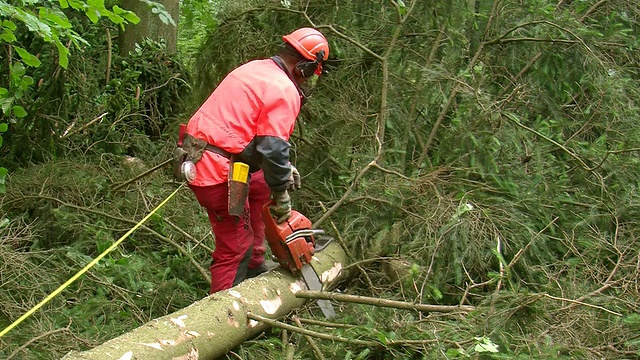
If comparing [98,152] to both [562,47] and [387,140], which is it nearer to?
[387,140]

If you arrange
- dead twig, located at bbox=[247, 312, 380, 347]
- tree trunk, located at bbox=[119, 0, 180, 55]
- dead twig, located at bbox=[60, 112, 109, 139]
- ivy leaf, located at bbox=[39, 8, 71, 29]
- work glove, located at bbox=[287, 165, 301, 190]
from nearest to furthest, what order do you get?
dead twig, located at bbox=[247, 312, 380, 347], ivy leaf, located at bbox=[39, 8, 71, 29], work glove, located at bbox=[287, 165, 301, 190], dead twig, located at bbox=[60, 112, 109, 139], tree trunk, located at bbox=[119, 0, 180, 55]

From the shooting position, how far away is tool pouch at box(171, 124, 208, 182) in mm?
4195

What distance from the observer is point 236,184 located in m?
4.15

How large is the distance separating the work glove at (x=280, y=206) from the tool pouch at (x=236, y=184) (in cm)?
19

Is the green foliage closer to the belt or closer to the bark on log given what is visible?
the bark on log

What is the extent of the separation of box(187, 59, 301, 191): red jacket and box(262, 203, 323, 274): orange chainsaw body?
0.23 metres

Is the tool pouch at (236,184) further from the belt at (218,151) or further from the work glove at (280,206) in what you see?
the work glove at (280,206)

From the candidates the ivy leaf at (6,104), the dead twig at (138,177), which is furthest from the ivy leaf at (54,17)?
the dead twig at (138,177)

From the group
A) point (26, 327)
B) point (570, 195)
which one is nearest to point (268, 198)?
point (26, 327)

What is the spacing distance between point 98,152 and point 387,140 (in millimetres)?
2716

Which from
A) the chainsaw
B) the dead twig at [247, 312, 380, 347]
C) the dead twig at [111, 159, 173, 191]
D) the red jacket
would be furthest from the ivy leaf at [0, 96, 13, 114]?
the dead twig at [247, 312, 380, 347]

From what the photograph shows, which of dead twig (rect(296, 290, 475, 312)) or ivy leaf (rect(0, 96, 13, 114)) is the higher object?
ivy leaf (rect(0, 96, 13, 114))

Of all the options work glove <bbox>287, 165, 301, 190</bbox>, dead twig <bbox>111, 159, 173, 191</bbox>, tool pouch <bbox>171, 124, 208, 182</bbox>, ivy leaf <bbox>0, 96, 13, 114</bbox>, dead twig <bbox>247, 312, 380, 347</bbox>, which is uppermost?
ivy leaf <bbox>0, 96, 13, 114</bbox>

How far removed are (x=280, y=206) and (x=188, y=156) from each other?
0.65m
